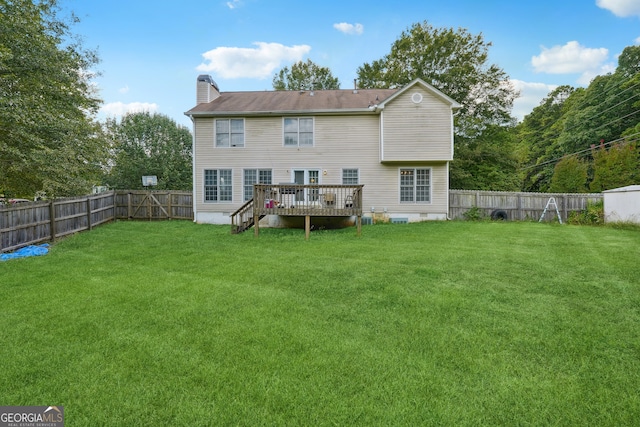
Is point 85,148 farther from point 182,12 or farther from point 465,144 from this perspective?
point 465,144

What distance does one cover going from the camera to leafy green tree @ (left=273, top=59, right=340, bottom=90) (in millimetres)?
28797

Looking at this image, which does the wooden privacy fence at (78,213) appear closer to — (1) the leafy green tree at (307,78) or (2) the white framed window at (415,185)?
(2) the white framed window at (415,185)

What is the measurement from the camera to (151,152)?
21.5 m

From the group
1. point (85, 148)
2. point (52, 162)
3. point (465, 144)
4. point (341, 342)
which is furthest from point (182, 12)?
point (465, 144)

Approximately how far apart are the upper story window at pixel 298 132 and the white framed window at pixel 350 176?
196 centimetres

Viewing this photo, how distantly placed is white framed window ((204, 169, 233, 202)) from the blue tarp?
6.50 metres

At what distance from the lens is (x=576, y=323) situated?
11.7ft

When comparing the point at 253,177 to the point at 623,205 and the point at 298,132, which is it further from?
the point at 623,205

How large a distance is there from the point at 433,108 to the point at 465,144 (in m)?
11.2

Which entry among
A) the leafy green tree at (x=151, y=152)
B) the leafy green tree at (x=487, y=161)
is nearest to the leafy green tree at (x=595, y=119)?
the leafy green tree at (x=487, y=161)

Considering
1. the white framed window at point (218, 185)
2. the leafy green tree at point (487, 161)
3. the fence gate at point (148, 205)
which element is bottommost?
the fence gate at point (148, 205)

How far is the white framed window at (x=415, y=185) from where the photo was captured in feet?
44.8

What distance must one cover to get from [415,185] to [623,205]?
24.7 ft

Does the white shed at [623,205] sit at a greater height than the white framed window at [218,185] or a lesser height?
lesser
